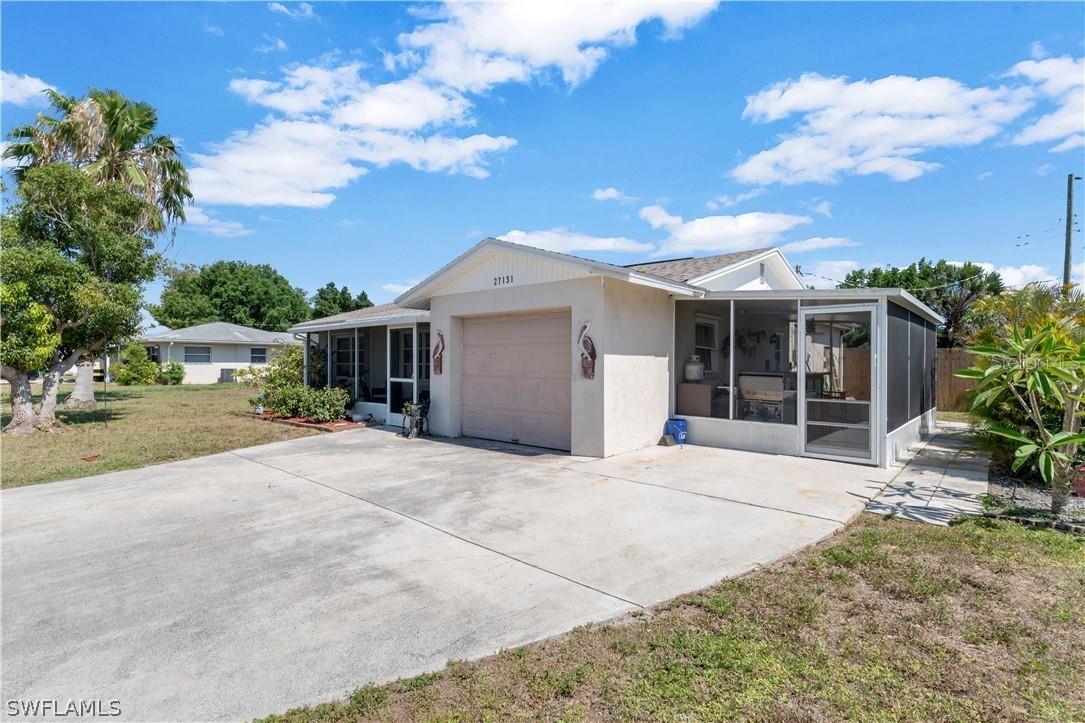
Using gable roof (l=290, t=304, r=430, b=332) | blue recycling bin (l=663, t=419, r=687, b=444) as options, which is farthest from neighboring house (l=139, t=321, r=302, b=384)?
blue recycling bin (l=663, t=419, r=687, b=444)

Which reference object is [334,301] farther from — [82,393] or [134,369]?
[82,393]

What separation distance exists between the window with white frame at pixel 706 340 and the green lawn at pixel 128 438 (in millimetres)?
9030

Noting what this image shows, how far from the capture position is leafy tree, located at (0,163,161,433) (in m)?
11.3

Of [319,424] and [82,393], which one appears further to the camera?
[82,393]

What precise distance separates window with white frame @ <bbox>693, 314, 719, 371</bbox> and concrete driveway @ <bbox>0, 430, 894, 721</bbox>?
8.71 ft

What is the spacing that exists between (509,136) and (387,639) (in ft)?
40.7

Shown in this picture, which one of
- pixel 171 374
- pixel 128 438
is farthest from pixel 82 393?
pixel 171 374

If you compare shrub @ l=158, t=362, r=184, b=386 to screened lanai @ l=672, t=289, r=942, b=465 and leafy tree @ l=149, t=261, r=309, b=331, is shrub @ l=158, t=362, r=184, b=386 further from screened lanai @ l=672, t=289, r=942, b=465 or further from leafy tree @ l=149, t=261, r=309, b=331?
screened lanai @ l=672, t=289, r=942, b=465

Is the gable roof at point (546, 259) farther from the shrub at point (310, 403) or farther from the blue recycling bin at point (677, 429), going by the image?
the shrub at point (310, 403)

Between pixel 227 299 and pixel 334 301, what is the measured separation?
8111 mm

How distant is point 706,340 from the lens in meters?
10.8

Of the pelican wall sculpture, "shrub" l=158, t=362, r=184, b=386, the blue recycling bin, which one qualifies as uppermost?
the pelican wall sculpture

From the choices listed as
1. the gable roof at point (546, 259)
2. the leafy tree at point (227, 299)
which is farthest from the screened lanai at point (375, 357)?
the leafy tree at point (227, 299)

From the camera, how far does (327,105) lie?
12.3 metres
